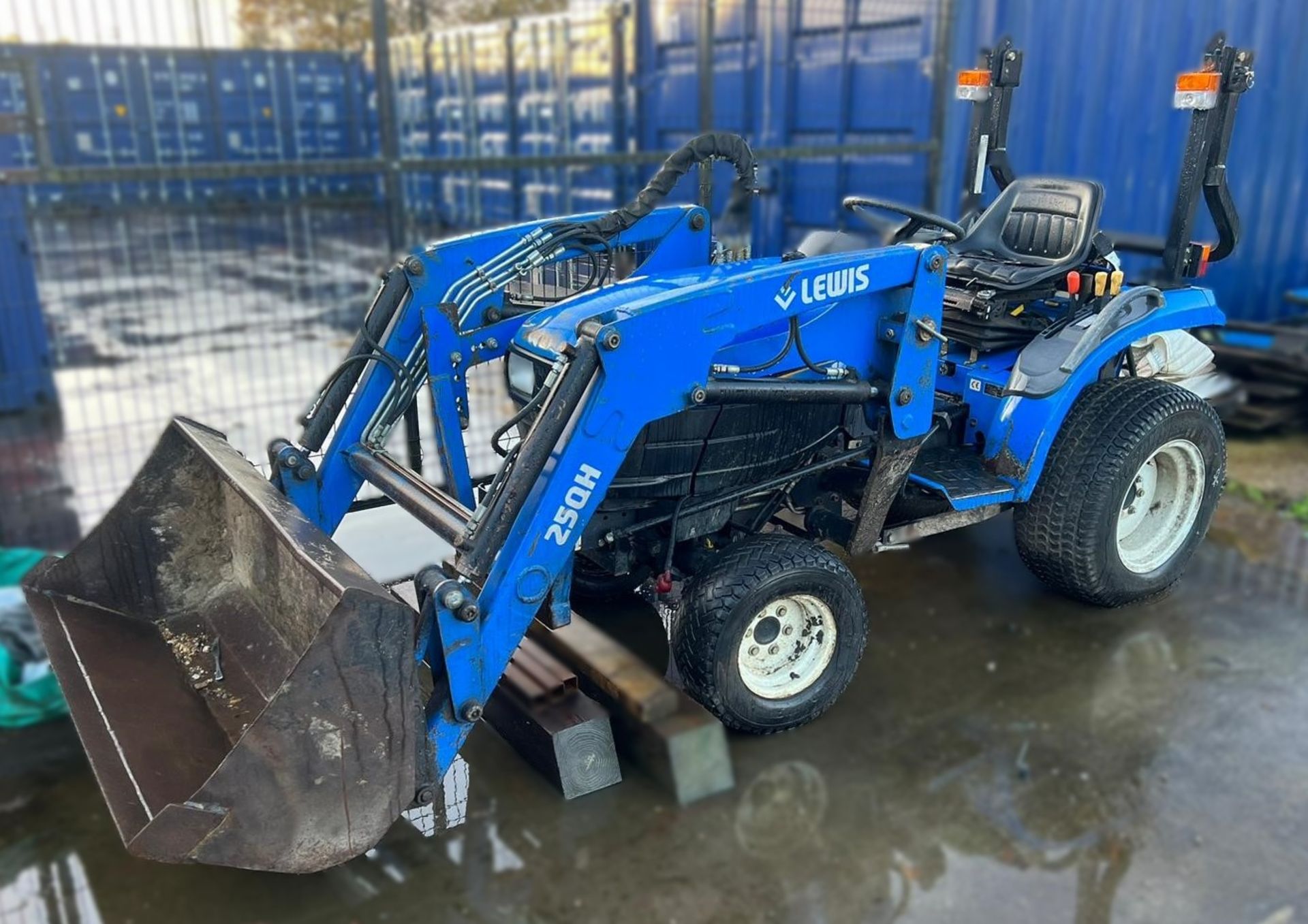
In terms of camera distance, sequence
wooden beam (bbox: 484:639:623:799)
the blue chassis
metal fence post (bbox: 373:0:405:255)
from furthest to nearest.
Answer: metal fence post (bbox: 373:0:405:255)
wooden beam (bbox: 484:639:623:799)
the blue chassis

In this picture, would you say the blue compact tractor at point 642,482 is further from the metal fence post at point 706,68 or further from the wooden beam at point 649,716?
the metal fence post at point 706,68

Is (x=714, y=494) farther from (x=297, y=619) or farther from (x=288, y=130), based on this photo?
(x=288, y=130)

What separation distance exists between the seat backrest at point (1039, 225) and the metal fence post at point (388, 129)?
2583mm

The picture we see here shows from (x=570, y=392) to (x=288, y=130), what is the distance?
11.3m

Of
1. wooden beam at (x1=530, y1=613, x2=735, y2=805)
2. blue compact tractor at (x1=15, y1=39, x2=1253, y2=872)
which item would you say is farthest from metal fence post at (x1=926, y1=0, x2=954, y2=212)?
wooden beam at (x1=530, y1=613, x2=735, y2=805)

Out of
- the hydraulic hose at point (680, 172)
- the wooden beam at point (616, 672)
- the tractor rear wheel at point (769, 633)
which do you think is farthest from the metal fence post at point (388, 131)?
the tractor rear wheel at point (769, 633)

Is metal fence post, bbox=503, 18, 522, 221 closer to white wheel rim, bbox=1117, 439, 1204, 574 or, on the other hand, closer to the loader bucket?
white wheel rim, bbox=1117, 439, 1204, 574

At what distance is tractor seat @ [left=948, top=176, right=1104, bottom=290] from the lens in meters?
3.65

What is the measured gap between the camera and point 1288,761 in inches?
142

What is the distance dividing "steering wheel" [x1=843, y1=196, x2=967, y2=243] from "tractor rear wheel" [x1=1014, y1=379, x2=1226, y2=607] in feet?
2.43

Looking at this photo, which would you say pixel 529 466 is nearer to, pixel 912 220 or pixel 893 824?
pixel 893 824

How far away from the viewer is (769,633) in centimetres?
301

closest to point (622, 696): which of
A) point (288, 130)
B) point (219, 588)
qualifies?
point (219, 588)

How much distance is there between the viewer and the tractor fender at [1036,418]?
3.44 meters
